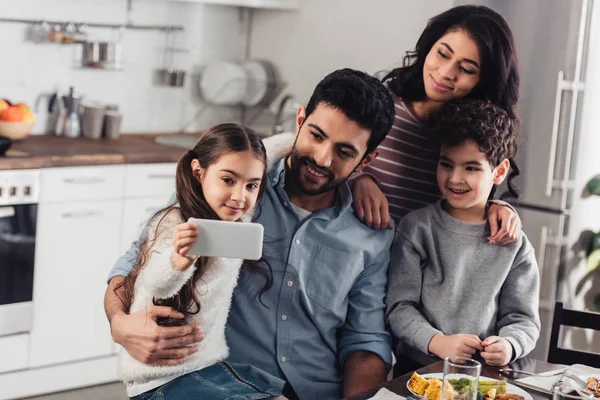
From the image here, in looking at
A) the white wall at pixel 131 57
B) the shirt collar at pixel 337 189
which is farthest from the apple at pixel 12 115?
the shirt collar at pixel 337 189

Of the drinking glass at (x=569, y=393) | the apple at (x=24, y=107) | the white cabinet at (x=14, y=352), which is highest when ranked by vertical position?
the apple at (x=24, y=107)

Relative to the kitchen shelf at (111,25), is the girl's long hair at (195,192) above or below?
below

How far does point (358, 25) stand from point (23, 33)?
5.17 ft

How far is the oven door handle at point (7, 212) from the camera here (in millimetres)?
3568

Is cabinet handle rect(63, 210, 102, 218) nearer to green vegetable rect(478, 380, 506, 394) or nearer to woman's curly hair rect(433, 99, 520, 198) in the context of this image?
woman's curly hair rect(433, 99, 520, 198)

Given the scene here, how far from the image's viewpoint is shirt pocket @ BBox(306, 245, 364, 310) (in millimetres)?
2219

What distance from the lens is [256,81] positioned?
15.9ft

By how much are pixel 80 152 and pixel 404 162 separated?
170cm


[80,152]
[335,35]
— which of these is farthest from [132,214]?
[335,35]

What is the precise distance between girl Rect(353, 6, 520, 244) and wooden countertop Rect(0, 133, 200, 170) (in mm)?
1581

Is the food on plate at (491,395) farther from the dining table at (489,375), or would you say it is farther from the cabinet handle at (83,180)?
the cabinet handle at (83,180)

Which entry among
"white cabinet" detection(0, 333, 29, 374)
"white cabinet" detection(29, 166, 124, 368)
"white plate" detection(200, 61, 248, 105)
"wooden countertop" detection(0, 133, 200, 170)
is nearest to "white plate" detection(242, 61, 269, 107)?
"white plate" detection(200, 61, 248, 105)

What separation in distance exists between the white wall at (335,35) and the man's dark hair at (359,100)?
6.16ft

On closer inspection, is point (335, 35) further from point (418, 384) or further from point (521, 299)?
point (418, 384)
